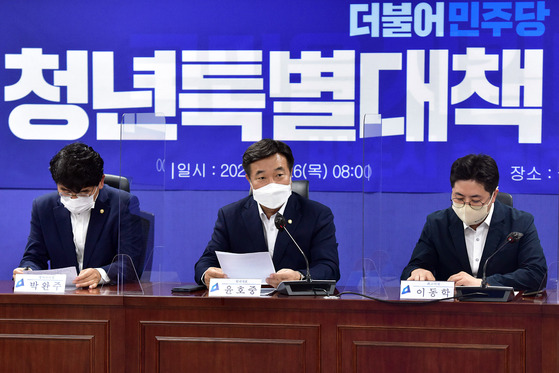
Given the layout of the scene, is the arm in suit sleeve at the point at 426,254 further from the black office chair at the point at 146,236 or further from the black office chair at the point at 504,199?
the black office chair at the point at 146,236

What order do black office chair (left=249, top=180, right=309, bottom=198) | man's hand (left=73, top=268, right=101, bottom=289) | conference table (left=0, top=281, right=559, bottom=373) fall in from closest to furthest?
conference table (left=0, top=281, right=559, bottom=373) → man's hand (left=73, top=268, right=101, bottom=289) → black office chair (left=249, top=180, right=309, bottom=198)

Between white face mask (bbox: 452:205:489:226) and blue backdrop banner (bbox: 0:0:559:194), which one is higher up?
blue backdrop banner (bbox: 0:0:559:194)

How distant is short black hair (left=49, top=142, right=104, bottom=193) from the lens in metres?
2.77

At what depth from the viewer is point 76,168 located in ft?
9.07

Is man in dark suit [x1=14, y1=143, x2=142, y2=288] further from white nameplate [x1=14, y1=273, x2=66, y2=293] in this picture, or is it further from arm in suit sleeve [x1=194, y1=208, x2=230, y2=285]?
arm in suit sleeve [x1=194, y1=208, x2=230, y2=285]

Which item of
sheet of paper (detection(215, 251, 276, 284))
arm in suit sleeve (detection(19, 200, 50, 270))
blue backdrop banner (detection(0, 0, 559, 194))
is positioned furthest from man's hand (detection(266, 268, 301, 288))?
blue backdrop banner (detection(0, 0, 559, 194))

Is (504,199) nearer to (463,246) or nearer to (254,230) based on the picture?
(463,246)

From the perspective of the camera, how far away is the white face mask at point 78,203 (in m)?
2.86

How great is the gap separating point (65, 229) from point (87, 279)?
551mm

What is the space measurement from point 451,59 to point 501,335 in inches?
86.5

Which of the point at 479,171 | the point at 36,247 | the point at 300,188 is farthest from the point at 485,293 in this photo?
the point at 36,247

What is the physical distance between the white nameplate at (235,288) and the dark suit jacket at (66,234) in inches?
29.8

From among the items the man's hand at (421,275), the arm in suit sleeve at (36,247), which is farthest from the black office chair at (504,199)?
the arm in suit sleeve at (36,247)

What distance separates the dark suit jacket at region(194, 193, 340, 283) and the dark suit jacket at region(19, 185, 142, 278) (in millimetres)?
467
